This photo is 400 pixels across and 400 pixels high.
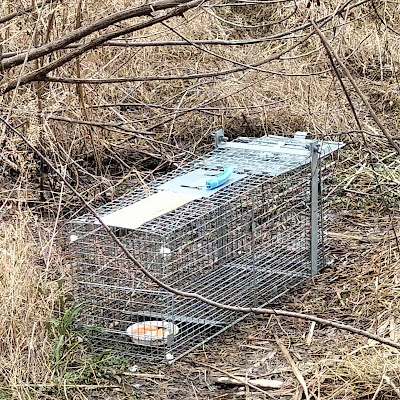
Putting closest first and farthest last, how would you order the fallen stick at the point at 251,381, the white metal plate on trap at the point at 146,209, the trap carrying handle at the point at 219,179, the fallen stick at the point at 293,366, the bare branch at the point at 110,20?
1. the bare branch at the point at 110,20
2. the fallen stick at the point at 293,366
3. the fallen stick at the point at 251,381
4. the white metal plate on trap at the point at 146,209
5. the trap carrying handle at the point at 219,179

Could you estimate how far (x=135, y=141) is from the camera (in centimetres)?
604

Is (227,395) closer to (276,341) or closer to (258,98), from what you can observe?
(276,341)

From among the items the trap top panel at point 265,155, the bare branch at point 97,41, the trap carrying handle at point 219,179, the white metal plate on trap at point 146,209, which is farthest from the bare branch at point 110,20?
the trap top panel at point 265,155

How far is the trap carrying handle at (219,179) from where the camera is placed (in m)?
3.81

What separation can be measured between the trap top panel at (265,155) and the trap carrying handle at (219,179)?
0.13 meters

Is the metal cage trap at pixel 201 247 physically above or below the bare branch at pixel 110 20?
below

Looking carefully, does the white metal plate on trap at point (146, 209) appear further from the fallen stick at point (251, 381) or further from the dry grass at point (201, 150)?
the fallen stick at point (251, 381)

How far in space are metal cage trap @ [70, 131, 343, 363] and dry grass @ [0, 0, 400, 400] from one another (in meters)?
0.14

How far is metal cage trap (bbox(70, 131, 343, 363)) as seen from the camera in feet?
→ 11.8

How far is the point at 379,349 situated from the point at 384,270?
869 millimetres

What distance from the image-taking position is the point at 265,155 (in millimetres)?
4246

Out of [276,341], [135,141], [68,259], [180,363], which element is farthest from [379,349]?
[135,141]

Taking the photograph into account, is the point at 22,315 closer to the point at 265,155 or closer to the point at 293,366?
the point at 293,366

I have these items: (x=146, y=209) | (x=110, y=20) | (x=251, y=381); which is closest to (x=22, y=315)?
(x=146, y=209)
